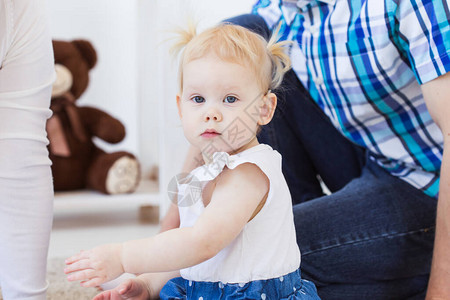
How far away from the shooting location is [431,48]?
0.77m

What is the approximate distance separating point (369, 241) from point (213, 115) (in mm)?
440

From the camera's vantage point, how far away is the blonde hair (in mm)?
678

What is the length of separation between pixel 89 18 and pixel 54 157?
60 centimetres

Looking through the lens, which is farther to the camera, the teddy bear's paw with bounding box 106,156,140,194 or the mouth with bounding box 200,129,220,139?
the teddy bear's paw with bounding box 106,156,140,194

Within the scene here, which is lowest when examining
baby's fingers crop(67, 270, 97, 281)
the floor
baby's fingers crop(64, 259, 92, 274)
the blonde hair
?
the floor

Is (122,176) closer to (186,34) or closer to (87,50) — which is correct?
(87,50)

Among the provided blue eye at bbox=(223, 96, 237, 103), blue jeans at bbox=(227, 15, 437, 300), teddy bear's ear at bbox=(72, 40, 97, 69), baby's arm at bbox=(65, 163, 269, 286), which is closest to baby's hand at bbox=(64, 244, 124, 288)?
baby's arm at bbox=(65, 163, 269, 286)

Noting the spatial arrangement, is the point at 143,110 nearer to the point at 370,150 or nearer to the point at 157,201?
the point at 157,201

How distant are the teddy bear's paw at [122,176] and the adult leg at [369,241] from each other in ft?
2.65

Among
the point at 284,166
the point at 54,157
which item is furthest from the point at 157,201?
the point at 284,166

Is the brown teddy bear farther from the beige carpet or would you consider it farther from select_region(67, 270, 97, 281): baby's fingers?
select_region(67, 270, 97, 281): baby's fingers

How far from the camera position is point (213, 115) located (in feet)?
2.16

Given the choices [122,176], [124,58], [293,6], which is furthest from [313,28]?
[124,58]

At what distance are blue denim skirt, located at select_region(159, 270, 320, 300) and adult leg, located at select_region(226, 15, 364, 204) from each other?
407 millimetres
